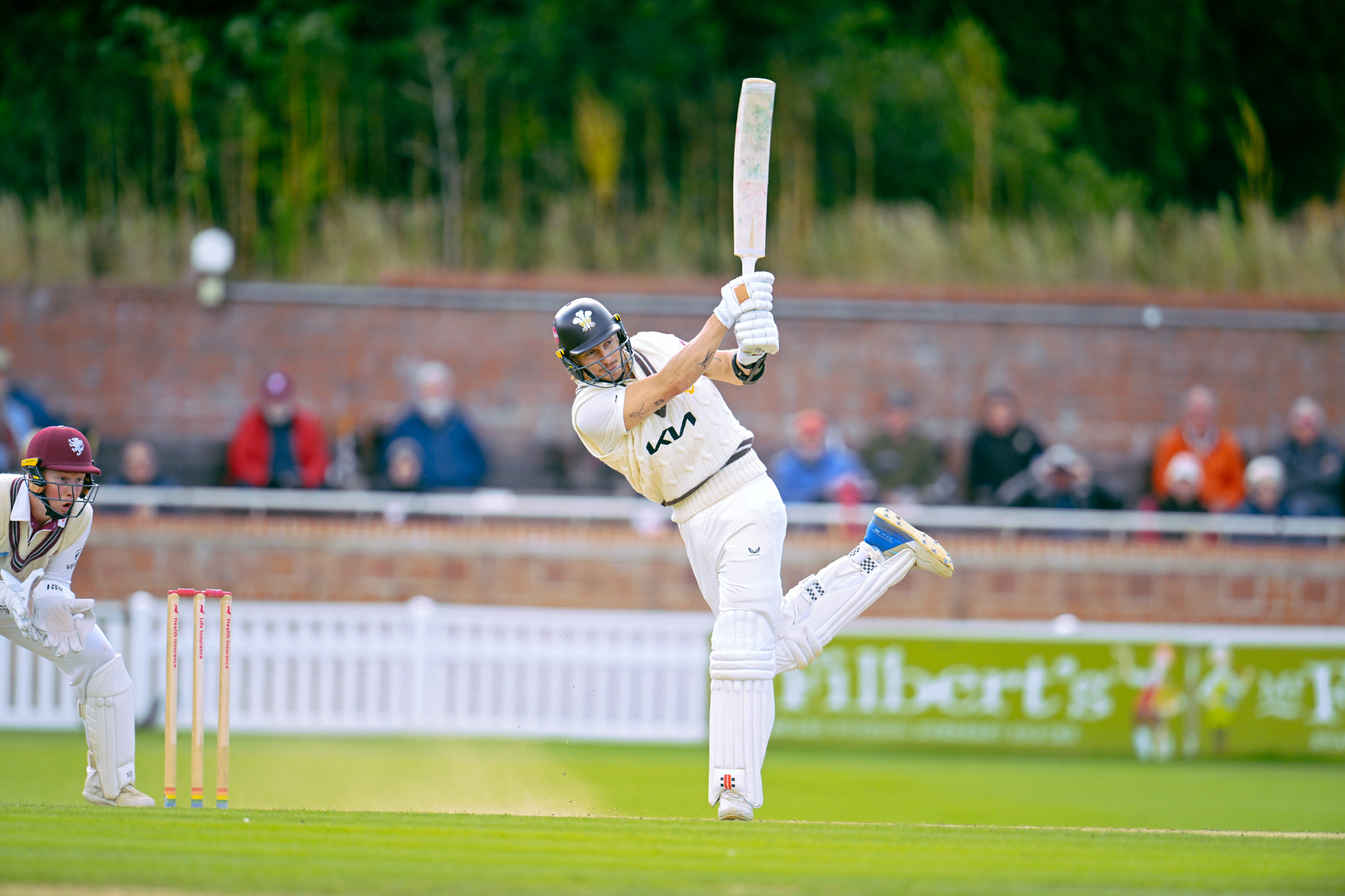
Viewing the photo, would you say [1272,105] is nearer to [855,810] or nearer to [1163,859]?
[855,810]

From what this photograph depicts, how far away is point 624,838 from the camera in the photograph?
516 centimetres

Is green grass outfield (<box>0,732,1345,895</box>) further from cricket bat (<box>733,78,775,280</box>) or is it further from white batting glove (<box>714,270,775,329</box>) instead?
cricket bat (<box>733,78,775,280</box>)

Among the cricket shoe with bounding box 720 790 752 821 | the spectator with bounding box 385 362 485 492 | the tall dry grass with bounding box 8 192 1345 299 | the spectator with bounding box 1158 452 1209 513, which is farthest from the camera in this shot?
the tall dry grass with bounding box 8 192 1345 299

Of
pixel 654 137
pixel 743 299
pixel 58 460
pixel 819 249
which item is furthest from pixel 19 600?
pixel 654 137

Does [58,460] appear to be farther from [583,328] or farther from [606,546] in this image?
[606,546]

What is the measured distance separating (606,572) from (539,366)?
9.23 feet

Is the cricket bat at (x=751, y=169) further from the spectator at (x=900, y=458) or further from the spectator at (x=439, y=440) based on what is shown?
the spectator at (x=439, y=440)

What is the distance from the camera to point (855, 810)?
25.6ft

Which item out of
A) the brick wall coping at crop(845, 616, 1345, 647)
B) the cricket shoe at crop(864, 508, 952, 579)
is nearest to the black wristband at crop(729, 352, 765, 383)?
the cricket shoe at crop(864, 508, 952, 579)

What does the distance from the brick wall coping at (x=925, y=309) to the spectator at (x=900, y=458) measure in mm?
1808

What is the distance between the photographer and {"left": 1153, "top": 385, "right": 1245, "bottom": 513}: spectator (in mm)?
12562

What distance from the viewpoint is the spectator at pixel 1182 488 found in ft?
40.1

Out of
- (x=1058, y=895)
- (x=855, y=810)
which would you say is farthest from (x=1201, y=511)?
(x=1058, y=895)

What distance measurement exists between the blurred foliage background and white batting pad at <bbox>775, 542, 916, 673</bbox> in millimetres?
9507
